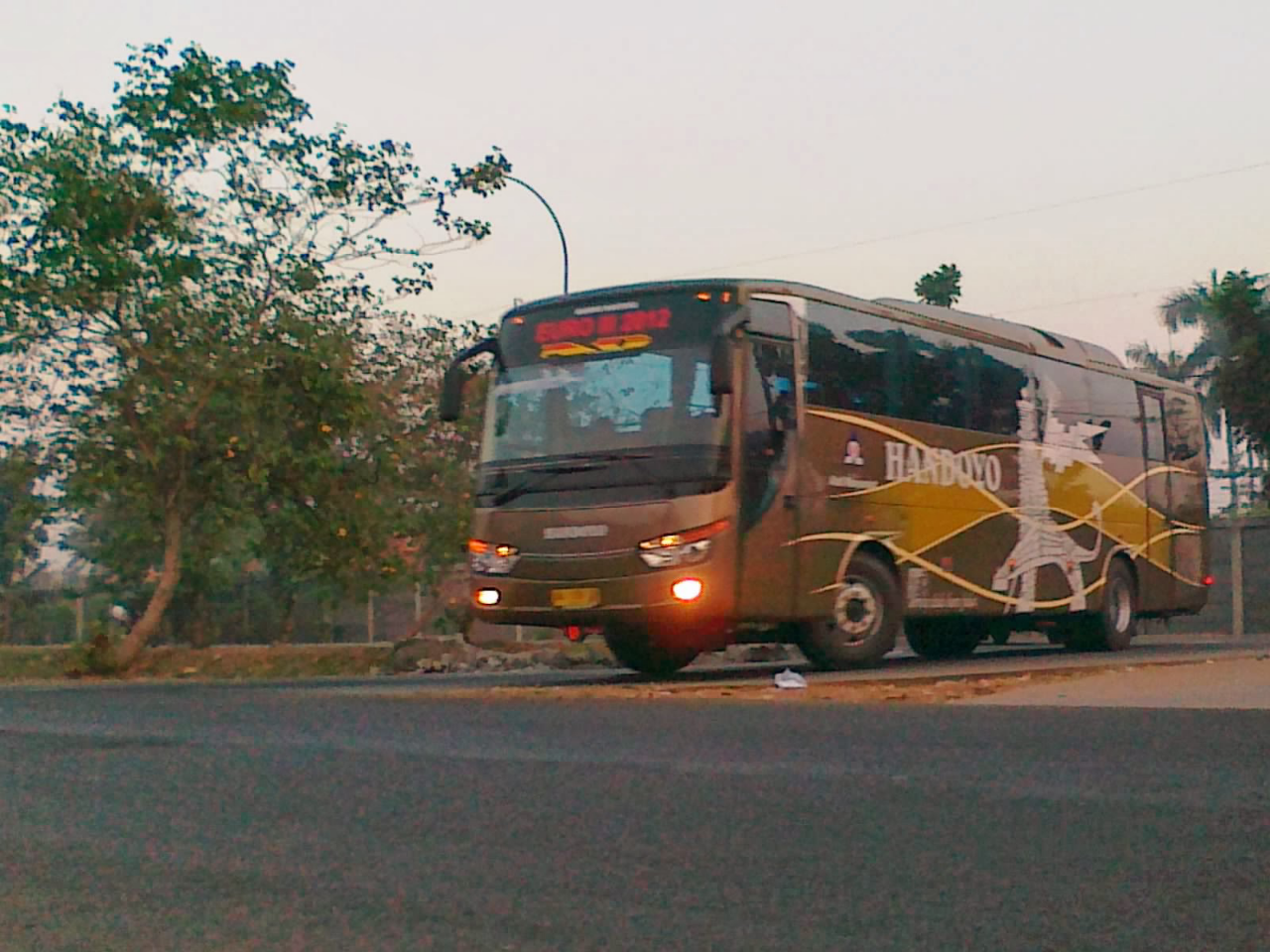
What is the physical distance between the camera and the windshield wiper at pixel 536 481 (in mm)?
15469

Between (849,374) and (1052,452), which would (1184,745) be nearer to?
(849,374)

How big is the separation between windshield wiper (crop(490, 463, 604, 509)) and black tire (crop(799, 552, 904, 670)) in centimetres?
260

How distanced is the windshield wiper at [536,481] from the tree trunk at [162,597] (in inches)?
390

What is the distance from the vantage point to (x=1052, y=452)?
20.0 metres

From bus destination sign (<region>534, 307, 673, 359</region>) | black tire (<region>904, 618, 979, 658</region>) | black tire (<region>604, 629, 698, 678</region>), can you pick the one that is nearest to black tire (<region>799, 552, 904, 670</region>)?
black tire (<region>604, 629, 698, 678</region>)

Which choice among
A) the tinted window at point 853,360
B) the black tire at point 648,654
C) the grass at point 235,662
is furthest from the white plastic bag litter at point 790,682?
the grass at point 235,662

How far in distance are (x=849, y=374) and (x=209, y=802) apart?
34.0ft

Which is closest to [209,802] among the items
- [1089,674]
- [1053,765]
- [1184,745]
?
[1053,765]

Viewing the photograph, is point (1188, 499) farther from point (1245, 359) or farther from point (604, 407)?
point (1245, 359)

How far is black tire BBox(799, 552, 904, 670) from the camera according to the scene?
16.4 m

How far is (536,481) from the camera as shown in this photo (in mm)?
15742

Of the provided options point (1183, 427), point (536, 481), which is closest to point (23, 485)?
point (536, 481)

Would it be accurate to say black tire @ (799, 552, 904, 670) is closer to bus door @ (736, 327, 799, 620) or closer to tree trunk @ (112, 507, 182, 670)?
bus door @ (736, 327, 799, 620)

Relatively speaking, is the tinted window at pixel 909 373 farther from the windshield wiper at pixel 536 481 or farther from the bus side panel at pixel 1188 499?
the bus side panel at pixel 1188 499
